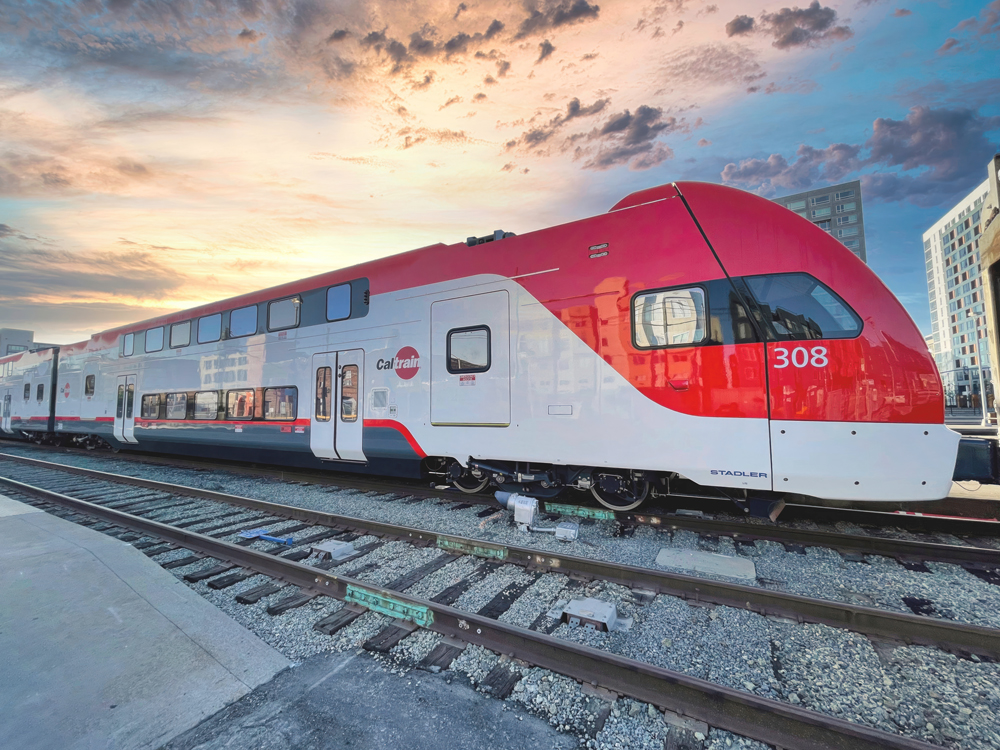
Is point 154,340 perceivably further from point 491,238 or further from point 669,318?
point 669,318

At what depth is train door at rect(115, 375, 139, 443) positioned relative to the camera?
13.7m

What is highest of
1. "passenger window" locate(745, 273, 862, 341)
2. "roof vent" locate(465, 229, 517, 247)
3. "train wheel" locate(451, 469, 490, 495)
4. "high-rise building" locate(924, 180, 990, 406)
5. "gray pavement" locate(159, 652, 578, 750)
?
"high-rise building" locate(924, 180, 990, 406)

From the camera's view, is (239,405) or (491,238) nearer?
(491,238)

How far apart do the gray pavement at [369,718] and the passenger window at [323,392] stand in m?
6.05

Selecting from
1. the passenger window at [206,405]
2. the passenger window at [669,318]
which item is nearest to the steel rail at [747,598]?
the passenger window at [669,318]

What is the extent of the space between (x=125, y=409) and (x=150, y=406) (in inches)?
64.0

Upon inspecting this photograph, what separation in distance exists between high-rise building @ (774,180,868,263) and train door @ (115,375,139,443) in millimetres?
92753

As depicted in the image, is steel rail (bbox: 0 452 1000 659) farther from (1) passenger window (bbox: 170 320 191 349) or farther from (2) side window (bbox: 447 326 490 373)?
(1) passenger window (bbox: 170 320 191 349)

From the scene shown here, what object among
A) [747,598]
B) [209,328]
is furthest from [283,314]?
[747,598]

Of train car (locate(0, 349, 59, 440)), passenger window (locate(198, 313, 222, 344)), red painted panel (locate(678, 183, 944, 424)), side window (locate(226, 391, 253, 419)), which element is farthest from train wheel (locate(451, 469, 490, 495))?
train car (locate(0, 349, 59, 440))

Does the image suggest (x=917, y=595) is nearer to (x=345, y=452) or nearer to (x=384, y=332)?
(x=384, y=332)

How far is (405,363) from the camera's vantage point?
761 cm

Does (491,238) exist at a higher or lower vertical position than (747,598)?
higher

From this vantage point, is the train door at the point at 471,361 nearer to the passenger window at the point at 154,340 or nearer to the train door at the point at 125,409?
the passenger window at the point at 154,340
